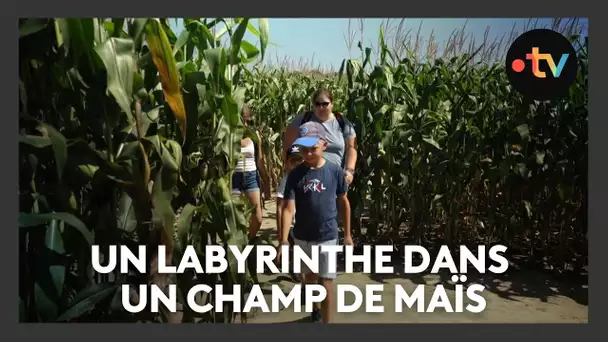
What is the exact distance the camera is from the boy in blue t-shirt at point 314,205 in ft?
9.73

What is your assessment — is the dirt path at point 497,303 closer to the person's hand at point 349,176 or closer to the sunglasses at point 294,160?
the person's hand at point 349,176

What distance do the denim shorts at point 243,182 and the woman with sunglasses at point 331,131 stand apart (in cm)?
46

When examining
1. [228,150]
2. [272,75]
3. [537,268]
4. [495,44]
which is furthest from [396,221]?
[272,75]

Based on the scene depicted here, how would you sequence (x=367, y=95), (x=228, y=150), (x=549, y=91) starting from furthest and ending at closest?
(x=367, y=95)
(x=549, y=91)
(x=228, y=150)

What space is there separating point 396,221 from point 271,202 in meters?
2.62

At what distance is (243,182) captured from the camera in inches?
161

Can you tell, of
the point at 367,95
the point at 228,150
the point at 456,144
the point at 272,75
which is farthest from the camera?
the point at 272,75

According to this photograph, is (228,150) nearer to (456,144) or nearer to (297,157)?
(297,157)

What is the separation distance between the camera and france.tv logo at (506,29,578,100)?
3227 mm

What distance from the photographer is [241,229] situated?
9.35 ft

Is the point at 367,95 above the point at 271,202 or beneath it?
above

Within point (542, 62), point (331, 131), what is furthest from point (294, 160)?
point (542, 62)

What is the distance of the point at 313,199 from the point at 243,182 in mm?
1222

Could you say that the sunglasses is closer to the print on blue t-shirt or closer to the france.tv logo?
the print on blue t-shirt
